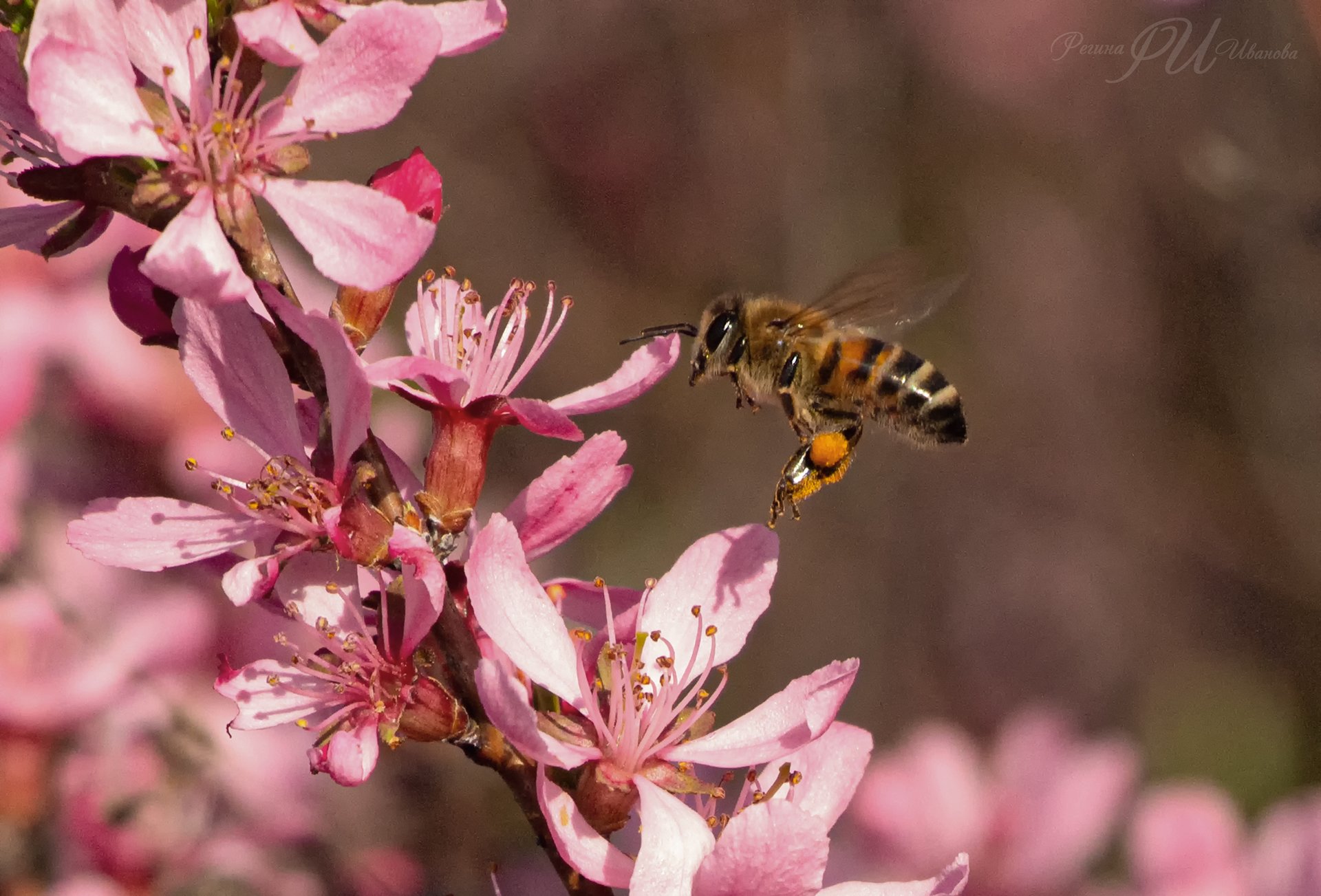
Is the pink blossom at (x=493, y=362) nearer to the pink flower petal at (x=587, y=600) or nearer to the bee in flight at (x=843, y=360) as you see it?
the pink flower petal at (x=587, y=600)

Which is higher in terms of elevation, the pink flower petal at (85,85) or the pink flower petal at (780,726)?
the pink flower petal at (85,85)

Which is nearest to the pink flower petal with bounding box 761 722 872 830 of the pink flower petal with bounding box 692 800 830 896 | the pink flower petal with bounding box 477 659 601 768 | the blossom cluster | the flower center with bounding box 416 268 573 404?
the blossom cluster

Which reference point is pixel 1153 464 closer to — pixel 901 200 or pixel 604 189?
pixel 901 200

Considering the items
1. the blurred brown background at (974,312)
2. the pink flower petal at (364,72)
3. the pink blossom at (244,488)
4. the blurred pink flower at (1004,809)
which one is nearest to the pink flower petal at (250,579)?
the pink blossom at (244,488)

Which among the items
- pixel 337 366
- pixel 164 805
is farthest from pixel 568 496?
pixel 164 805

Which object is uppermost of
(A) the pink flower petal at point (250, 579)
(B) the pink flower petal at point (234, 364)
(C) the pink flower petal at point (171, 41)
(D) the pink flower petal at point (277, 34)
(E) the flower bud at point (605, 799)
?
(D) the pink flower petal at point (277, 34)

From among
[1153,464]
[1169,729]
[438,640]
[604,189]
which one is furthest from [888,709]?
[438,640]

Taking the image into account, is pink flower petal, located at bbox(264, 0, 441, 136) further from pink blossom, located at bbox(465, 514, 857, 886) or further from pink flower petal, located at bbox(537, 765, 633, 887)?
pink flower petal, located at bbox(537, 765, 633, 887)
